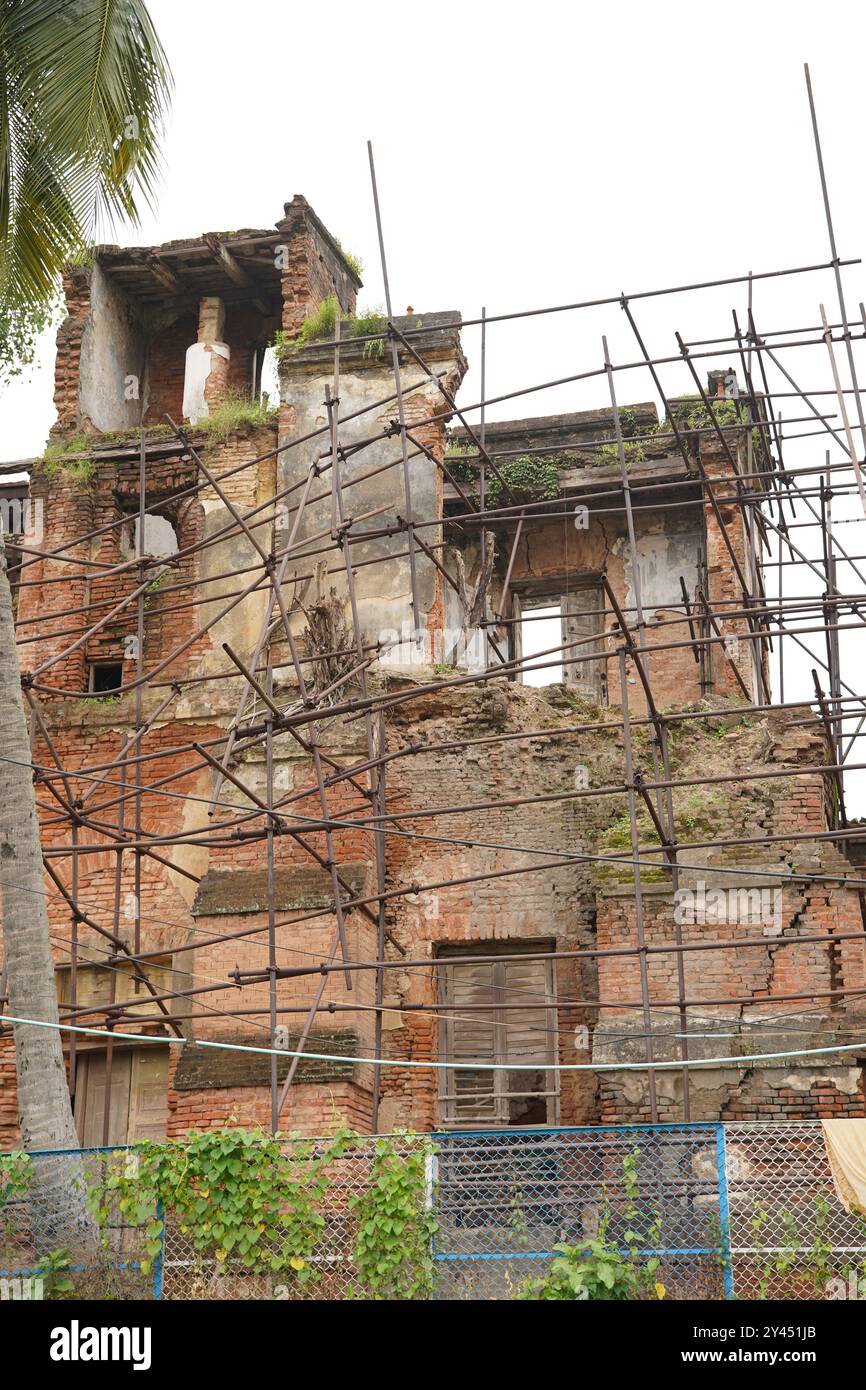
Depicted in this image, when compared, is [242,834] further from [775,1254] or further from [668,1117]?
[775,1254]

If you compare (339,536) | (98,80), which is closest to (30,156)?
(98,80)

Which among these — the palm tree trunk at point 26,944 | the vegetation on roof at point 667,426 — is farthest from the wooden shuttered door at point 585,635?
the palm tree trunk at point 26,944

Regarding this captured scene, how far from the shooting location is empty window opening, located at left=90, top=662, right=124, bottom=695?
17.6 metres

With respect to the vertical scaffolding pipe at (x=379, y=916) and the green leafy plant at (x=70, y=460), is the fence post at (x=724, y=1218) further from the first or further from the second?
the green leafy plant at (x=70, y=460)

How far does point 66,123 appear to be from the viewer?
12.7 meters

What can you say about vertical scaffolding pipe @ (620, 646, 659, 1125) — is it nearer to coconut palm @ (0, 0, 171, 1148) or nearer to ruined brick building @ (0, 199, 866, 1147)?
ruined brick building @ (0, 199, 866, 1147)

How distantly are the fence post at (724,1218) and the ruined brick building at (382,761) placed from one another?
280 centimetres

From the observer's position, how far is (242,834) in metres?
12.5

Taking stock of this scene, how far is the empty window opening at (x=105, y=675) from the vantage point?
57.8 feet

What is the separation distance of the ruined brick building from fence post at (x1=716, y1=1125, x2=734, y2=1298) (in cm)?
280

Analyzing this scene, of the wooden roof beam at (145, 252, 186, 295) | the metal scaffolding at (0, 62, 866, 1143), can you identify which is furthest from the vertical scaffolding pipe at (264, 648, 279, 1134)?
the wooden roof beam at (145, 252, 186, 295)

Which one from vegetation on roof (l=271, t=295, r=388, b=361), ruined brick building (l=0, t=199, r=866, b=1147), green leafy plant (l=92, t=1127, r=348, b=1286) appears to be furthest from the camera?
vegetation on roof (l=271, t=295, r=388, b=361)

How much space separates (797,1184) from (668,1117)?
368cm

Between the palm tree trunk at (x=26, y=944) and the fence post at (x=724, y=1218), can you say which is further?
the palm tree trunk at (x=26, y=944)
